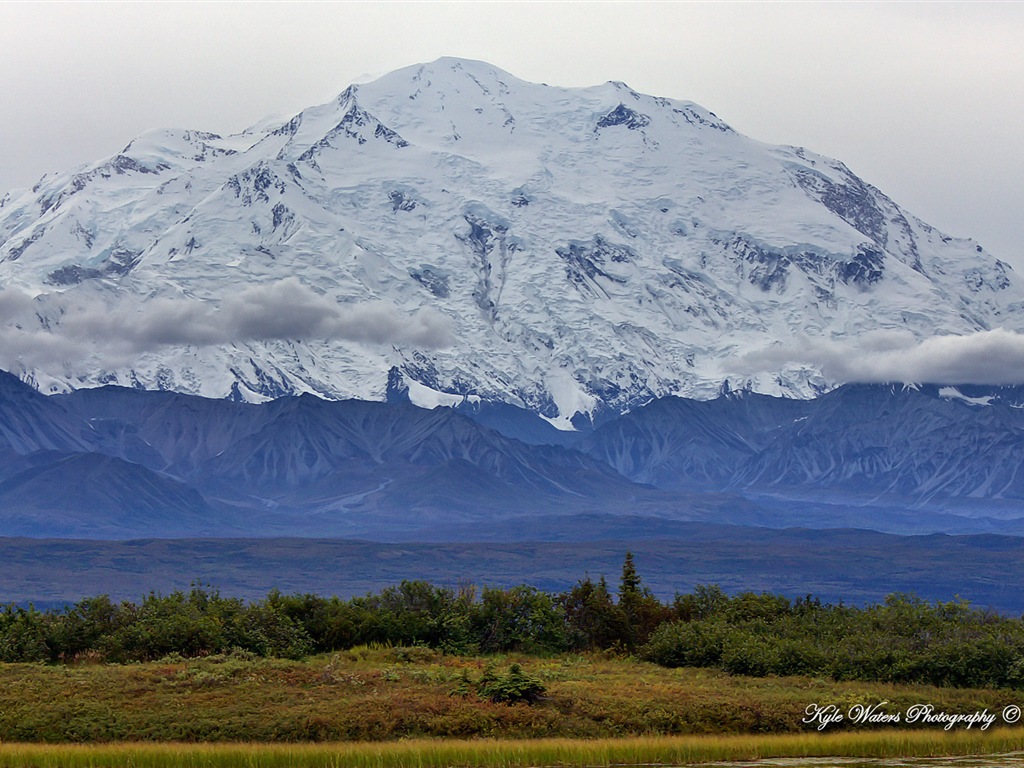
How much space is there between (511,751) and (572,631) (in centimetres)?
2519

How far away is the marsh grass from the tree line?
9.10m

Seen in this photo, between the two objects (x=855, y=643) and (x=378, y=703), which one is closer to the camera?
(x=378, y=703)

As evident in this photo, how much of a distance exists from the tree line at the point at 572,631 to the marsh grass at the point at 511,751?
29.9 feet

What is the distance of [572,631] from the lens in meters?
68.2

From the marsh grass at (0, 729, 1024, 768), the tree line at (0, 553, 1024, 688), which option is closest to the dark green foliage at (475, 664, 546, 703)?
the marsh grass at (0, 729, 1024, 768)

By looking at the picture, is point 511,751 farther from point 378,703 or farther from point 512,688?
point 378,703

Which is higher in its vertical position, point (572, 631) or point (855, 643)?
point (855, 643)

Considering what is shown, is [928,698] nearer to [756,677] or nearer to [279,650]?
[756,677]

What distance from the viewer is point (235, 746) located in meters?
44.1

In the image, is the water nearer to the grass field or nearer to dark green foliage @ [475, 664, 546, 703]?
the grass field

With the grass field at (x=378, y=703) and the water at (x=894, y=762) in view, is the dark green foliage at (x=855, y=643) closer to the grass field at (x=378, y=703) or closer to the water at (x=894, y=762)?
the grass field at (x=378, y=703)

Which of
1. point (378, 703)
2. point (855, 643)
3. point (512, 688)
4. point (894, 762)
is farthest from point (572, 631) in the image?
point (894, 762)

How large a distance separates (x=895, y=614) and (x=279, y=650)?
2518 cm

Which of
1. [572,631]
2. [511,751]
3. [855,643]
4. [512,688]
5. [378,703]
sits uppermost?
[855,643]
